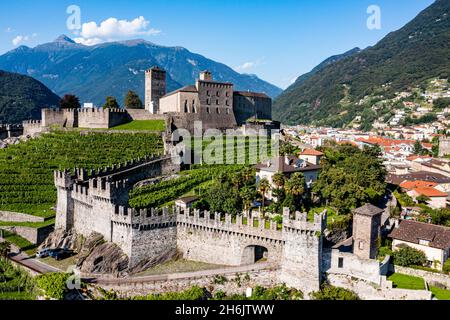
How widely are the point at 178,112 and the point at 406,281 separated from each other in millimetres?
50638

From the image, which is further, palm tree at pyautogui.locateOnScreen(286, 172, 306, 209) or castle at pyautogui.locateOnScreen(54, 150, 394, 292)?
palm tree at pyautogui.locateOnScreen(286, 172, 306, 209)

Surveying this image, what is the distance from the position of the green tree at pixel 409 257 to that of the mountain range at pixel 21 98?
143540 mm

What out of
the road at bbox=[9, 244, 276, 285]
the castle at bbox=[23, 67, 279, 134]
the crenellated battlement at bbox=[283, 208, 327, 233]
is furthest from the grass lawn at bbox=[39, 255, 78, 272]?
the castle at bbox=[23, 67, 279, 134]

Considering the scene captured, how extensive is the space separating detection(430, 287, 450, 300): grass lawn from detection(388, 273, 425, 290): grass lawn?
0.99 metres

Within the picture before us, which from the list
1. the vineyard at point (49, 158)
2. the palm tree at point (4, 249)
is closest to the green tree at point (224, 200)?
the vineyard at point (49, 158)

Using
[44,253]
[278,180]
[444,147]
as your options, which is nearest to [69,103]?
[44,253]

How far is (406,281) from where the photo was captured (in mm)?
36844

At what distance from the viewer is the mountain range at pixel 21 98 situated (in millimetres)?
155750

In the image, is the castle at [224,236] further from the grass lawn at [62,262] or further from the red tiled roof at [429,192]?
the red tiled roof at [429,192]

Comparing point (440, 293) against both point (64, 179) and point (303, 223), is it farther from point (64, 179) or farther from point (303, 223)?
point (64, 179)

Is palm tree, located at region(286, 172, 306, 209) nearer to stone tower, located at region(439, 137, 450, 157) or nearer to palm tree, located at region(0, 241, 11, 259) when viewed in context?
palm tree, located at region(0, 241, 11, 259)

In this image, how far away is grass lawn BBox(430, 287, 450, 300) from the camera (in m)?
34.2

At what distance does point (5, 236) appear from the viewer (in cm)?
4694
